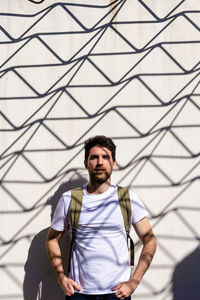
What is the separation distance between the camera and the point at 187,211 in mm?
3576

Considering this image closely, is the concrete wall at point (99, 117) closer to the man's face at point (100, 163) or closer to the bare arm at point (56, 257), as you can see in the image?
the bare arm at point (56, 257)

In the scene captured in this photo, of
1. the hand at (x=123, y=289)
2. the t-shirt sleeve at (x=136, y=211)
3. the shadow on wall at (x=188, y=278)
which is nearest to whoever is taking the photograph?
the hand at (x=123, y=289)

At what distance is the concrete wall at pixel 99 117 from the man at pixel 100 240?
0.62 metres

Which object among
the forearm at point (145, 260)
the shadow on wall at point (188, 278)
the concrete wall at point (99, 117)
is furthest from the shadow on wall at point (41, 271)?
the shadow on wall at point (188, 278)

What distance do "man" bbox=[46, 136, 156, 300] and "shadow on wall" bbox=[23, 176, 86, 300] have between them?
584 millimetres

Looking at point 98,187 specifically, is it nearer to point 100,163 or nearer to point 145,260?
point 100,163

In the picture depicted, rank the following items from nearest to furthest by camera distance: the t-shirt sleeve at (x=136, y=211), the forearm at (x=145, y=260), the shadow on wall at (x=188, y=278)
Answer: the forearm at (x=145, y=260), the t-shirt sleeve at (x=136, y=211), the shadow on wall at (x=188, y=278)

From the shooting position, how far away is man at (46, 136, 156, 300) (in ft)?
9.05

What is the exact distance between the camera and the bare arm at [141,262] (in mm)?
2750

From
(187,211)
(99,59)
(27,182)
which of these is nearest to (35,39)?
(99,59)

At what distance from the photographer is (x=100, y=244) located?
9.17 ft

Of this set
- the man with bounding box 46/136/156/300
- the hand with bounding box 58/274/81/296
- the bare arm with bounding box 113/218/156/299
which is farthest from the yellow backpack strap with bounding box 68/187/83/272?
the bare arm with bounding box 113/218/156/299

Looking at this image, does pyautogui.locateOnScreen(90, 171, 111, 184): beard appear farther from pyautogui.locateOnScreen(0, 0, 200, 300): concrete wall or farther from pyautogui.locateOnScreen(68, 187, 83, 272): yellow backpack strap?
pyautogui.locateOnScreen(0, 0, 200, 300): concrete wall

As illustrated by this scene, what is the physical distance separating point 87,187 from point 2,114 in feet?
4.04
